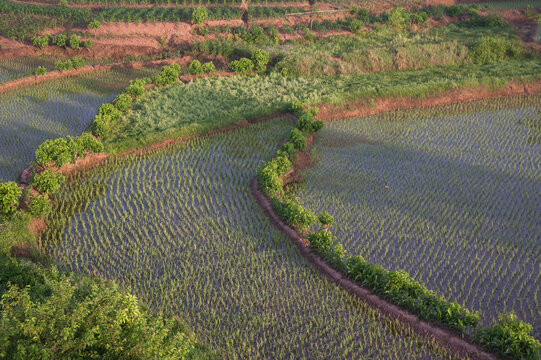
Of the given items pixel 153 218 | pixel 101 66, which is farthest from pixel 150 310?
pixel 101 66

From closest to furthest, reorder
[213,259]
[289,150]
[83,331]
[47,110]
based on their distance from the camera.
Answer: [83,331] < [213,259] < [289,150] < [47,110]

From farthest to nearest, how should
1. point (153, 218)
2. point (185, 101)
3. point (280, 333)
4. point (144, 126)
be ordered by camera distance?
point (185, 101)
point (144, 126)
point (153, 218)
point (280, 333)

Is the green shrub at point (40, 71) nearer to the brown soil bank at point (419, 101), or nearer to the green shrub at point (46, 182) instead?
the green shrub at point (46, 182)

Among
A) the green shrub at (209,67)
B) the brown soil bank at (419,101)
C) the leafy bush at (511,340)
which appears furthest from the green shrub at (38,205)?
the green shrub at (209,67)

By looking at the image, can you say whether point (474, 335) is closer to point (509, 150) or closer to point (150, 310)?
point (150, 310)

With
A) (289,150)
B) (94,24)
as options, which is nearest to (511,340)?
(289,150)

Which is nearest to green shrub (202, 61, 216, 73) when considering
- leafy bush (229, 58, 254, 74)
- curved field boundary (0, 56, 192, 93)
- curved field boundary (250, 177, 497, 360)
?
leafy bush (229, 58, 254, 74)

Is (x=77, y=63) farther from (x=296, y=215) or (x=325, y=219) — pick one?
(x=325, y=219)
